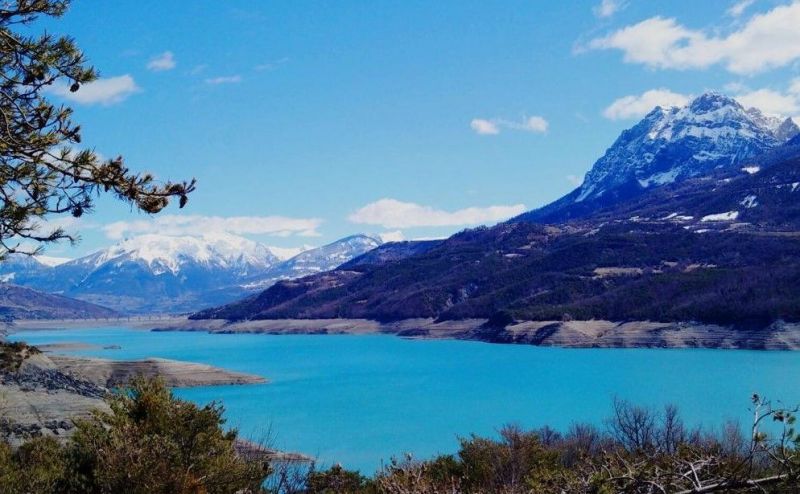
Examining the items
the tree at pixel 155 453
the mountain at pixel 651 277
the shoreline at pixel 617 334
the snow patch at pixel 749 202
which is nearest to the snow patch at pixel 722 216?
the mountain at pixel 651 277

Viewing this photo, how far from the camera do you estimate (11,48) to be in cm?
600

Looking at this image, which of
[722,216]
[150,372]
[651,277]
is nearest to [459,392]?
[150,372]

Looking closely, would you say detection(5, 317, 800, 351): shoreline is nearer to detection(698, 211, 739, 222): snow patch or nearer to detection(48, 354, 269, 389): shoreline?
detection(48, 354, 269, 389): shoreline

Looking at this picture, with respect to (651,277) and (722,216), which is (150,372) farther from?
(722,216)

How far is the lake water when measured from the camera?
5056 cm

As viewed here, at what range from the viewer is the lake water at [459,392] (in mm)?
50562

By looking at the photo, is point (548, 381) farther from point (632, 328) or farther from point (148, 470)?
point (148, 470)

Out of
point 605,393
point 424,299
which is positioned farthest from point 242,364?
point 424,299

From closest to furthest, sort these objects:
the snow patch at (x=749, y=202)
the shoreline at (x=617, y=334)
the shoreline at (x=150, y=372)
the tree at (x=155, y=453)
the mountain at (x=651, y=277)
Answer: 1. the tree at (x=155, y=453)
2. the shoreline at (x=150, y=372)
3. the shoreline at (x=617, y=334)
4. the mountain at (x=651, y=277)
5. the snow patch at (x=749, y=202)

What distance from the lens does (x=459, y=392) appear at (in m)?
71.8

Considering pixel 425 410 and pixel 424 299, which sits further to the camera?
pixel 424 299

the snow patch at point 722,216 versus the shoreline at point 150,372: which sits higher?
the snow patch at point 722,216

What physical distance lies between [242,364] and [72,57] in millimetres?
104378

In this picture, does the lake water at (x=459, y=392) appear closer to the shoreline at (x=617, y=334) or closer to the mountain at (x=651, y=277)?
the shoreline at (x=617, y=334)
